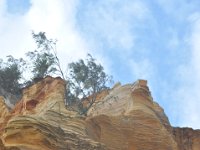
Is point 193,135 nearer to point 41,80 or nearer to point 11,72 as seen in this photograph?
point 41,80

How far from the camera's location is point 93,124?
872 inches

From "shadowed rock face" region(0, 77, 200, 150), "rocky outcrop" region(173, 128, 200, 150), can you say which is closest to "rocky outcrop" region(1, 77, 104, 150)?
"shadowed rock face" region(0, 77, 200, 150)

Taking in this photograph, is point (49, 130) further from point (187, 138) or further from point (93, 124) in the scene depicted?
point (187, 138)

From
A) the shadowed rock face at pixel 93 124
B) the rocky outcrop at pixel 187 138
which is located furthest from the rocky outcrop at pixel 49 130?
the rocky outcrop at pixel 187 138

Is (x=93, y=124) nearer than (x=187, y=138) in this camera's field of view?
Yes

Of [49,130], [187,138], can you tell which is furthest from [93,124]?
[187,138]

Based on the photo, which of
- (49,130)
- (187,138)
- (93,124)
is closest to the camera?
(49,130)

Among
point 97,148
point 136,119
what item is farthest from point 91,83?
point 97,148

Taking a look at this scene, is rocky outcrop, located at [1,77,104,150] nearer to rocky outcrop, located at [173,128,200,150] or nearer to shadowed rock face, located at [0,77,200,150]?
shadowed rock face, located at [0,77,200,150]

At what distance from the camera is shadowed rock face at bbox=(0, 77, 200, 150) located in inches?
682

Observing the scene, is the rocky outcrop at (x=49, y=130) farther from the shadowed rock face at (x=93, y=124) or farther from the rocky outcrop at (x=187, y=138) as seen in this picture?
the rocky outcrop at (x=187, y=138)

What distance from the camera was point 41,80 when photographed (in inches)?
1096

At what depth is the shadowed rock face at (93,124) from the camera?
1731 centimetres

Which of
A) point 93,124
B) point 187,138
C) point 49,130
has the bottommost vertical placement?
point 49,130
